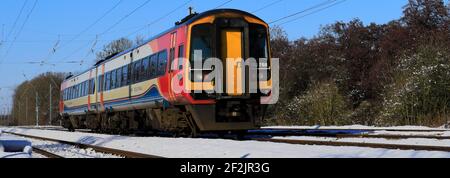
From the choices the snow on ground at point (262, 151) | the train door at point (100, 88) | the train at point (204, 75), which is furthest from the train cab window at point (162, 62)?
the train door at point (100, 88)

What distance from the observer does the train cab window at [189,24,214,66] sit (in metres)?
14.3

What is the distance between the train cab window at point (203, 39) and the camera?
14289 millimetres

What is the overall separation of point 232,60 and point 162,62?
2.46m

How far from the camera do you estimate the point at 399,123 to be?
25.2m

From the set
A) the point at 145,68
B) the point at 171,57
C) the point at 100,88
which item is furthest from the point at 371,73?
the point at 171,57

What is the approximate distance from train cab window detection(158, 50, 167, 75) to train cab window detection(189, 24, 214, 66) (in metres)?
1.55

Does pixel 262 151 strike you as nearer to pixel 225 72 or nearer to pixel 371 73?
pixel 225 72

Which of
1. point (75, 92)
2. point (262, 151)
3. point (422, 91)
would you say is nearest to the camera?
point (262, 151)

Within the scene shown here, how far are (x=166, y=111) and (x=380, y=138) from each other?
571 cm

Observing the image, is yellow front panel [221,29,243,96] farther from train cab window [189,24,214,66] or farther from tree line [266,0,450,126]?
tree line [266,0,450,126]

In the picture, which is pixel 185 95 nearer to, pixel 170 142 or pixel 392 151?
pixel 170 142

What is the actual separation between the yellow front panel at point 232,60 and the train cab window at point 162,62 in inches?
78.8

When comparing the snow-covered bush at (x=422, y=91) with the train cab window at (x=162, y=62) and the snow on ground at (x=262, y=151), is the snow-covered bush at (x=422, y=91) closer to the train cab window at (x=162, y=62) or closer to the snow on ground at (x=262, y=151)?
the train cab window at (x=162, y=62)

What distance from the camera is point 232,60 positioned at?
1428 cm
